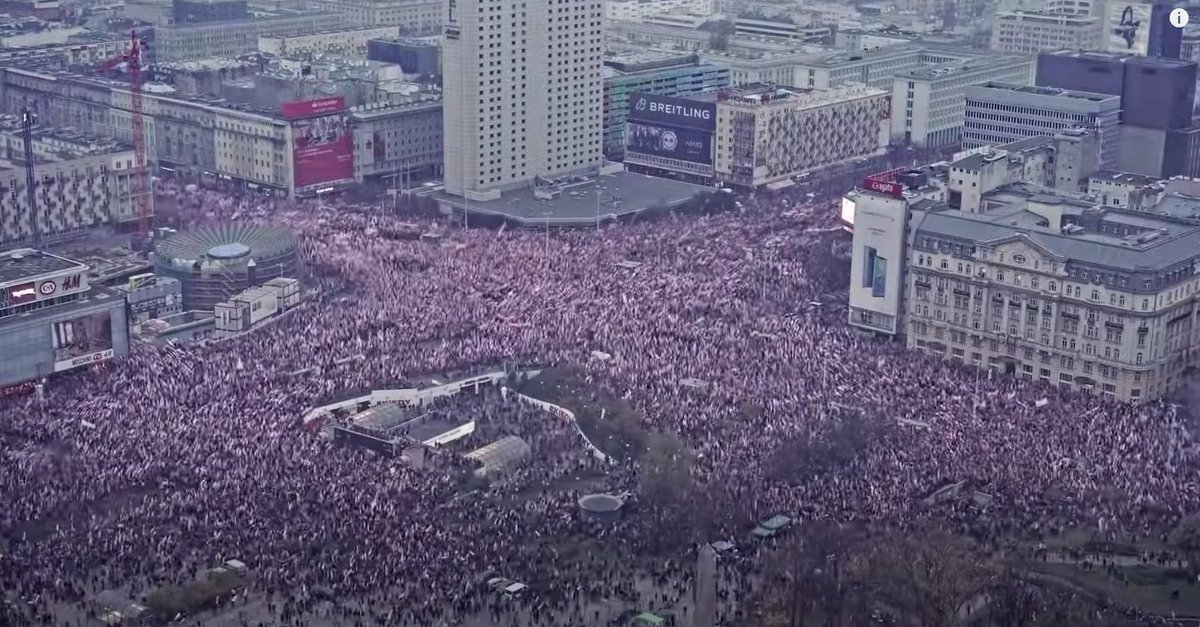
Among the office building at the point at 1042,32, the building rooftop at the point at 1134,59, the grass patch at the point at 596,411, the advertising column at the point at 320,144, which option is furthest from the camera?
the office building at the point at 1042,32

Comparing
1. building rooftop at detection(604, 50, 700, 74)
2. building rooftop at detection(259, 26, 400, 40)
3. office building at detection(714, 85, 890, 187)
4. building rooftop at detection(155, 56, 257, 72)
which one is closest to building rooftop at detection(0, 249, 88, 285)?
building rooftop at detection(155, 56, 257, 72)

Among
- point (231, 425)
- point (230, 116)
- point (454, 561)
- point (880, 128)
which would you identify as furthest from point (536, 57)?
point (454, 561)

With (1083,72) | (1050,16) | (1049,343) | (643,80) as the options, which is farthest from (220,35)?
(1049,343)

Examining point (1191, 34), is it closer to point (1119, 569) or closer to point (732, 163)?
point (732, 163)

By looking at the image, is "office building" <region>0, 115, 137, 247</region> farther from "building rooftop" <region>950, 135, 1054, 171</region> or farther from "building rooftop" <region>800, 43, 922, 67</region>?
"building rooftop" <region>800, 43, 922, 67</region>

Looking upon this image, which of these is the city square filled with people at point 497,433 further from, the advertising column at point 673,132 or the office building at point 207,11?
the office building at point 207,11

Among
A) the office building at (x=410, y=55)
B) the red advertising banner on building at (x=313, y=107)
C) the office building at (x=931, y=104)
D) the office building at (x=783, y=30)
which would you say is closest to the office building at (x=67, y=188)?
the red advertising banner on building at (x=313, y=107)

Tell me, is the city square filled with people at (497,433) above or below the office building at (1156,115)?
below
